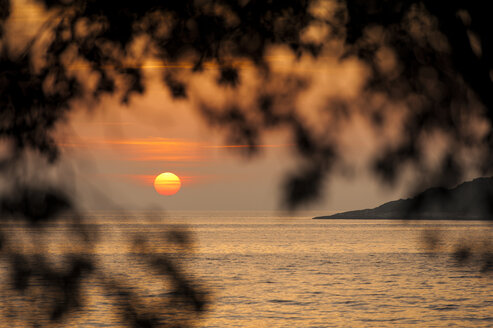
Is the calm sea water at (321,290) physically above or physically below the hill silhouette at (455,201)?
below

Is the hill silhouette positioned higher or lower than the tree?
lower

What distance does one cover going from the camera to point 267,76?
5227mm

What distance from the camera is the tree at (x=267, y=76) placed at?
510 centimetres

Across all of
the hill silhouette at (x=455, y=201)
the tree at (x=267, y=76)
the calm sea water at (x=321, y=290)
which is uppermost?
the tree at (x=267, y=76)

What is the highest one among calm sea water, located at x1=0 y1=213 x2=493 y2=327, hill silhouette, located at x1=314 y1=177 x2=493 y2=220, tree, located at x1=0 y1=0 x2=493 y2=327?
tree, located at x1=0 y1=0 x2=493 y2=327

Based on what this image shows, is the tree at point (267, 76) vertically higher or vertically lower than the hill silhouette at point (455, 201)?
higher

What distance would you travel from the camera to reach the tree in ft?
16.7

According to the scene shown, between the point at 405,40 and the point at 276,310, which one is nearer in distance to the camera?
the point at 405,40

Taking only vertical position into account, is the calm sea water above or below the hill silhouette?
below

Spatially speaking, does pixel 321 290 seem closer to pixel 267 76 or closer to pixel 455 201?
pixel 455 201

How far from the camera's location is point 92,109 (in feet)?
17.7

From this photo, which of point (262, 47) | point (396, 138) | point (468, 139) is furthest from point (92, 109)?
point (468, 139)

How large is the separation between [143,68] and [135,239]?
1.31 m

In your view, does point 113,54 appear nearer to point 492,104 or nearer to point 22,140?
point 22,140
